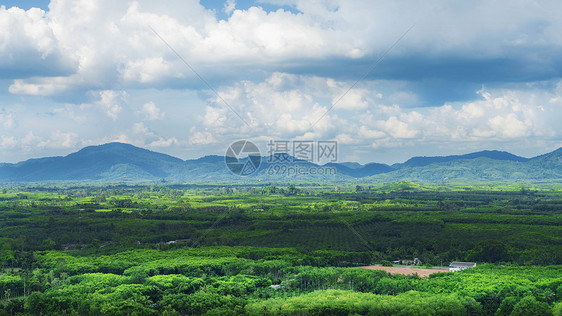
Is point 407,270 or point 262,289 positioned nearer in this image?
point 262,289

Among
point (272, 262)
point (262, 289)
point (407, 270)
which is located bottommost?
point (407, 270)

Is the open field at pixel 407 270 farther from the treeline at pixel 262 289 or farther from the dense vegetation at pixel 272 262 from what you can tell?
the treeline at pixel 262 289

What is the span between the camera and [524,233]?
89.9 m

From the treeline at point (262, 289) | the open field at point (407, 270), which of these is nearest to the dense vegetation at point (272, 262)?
the treeline at point (262, 289)

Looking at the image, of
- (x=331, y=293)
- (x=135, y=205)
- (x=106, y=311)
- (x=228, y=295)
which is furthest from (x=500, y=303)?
(x=135, y=205)

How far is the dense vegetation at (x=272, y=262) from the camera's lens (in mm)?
43750

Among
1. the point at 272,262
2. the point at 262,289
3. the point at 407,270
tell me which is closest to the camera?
the point at 262,289

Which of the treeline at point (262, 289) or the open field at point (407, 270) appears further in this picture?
the open field at point (407, 270)

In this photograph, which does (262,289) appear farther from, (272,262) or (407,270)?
(407,270)

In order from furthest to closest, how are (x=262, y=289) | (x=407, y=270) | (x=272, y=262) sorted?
(x=407, y=270) → (x=272, y=262) → (x=262, y=289)

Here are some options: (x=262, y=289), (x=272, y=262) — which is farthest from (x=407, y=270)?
(x=262, y=289)

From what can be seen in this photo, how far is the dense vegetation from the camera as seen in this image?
43750mm

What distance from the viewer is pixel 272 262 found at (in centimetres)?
6156

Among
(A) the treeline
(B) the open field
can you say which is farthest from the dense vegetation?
(B) the open field
